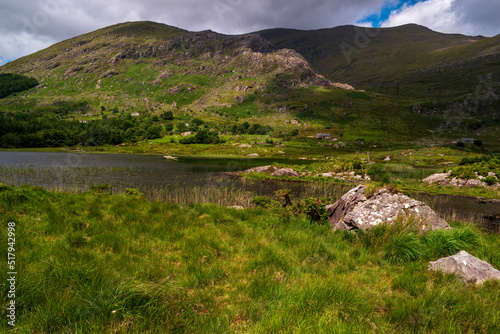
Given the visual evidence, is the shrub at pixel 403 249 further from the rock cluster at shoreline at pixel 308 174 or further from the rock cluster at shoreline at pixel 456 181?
the rock cluster at shoreline at pixel 308 174

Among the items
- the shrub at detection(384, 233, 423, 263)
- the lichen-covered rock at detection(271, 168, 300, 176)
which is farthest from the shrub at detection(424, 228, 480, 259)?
the lichen-covered rock at detection(271, 168, 300, 176)

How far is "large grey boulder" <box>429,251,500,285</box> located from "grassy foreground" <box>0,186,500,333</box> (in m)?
0.33

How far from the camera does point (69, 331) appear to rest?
2.71 meters

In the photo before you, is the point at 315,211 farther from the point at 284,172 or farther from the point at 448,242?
the point at 284,172

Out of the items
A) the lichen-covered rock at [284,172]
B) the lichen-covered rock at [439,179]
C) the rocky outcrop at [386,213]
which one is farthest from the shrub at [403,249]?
the lichen-covered rock at [284,172]

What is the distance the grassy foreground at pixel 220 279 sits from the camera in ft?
10.5

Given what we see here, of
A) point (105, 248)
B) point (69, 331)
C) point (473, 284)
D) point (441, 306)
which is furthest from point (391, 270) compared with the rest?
point (105, 248)

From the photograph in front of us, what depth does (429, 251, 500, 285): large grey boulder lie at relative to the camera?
5.52 m

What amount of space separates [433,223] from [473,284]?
6.48 metres

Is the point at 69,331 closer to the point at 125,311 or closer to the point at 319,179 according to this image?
the point at 125,311

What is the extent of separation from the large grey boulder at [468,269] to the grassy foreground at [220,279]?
333 millimetres

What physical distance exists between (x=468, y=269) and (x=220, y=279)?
21.1 ft

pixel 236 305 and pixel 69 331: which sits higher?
pixel 69 331

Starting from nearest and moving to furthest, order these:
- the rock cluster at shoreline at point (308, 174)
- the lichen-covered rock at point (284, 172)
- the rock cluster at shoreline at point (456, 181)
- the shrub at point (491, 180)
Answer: the shrub at point (491, 180), the rock cluster at shoreline at point (456, 181), the rock cluster at shoreline at point (308, 174), the lichen-covered rock at point (284, 172)
